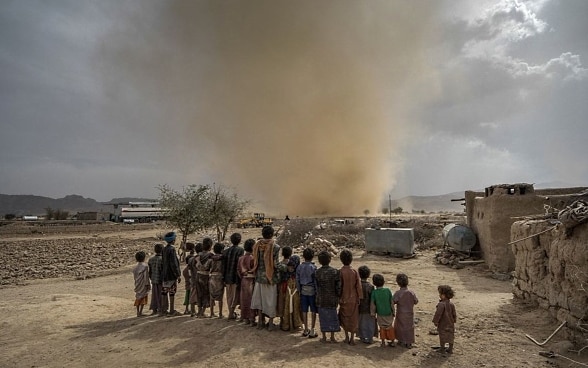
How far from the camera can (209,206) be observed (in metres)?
18.8

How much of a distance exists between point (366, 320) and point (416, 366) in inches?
36.1

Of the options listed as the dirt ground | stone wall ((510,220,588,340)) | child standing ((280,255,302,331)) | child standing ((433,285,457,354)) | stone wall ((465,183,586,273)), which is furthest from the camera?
stone wall ((465,183,586,273))

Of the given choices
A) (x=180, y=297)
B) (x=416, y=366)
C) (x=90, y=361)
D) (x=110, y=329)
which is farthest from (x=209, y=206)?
(x=416, y=366)

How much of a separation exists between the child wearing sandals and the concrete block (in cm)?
1108

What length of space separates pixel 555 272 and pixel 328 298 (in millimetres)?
3563

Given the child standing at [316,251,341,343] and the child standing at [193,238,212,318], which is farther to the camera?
the child standing at [193,238,212,318]

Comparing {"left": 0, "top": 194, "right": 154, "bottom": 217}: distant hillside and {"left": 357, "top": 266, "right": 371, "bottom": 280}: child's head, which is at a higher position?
{"left": 0, "top": 194, "right": 154, "bottom": 217}: distant hillside

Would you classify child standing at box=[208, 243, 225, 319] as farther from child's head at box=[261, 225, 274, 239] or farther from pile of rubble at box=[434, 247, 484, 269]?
pile of rubble at box=[434, 247, 484, 269]

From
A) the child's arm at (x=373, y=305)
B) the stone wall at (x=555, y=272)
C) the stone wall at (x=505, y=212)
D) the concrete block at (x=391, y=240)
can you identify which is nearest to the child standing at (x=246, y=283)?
the child's arm at (x=373, y=305)

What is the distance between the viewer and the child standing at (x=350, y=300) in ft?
16.3

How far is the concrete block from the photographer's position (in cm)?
1547

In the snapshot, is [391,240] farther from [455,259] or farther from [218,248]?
[218,248]

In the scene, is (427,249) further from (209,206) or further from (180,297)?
(180,297)

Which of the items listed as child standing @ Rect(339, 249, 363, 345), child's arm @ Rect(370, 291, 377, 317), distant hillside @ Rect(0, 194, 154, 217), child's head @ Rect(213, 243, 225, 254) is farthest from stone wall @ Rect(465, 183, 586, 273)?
distant hillside @ Rect(0, 194, 154, 217)
